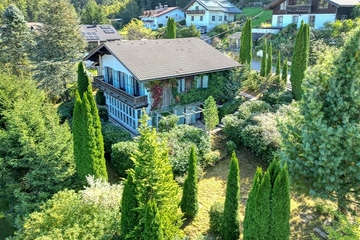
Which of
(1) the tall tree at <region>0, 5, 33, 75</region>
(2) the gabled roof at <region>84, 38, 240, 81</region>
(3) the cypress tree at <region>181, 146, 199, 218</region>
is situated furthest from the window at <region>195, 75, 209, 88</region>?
(1) the tall tree at <region>0, 5, 33, 75</region>

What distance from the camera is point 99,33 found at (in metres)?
53.1

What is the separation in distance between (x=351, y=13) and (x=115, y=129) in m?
41.3

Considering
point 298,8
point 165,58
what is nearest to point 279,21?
point 298,8

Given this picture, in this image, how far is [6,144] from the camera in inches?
574

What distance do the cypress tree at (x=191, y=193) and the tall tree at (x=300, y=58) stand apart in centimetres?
1687

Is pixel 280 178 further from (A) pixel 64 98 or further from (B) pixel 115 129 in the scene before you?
(A) pixel 64 98

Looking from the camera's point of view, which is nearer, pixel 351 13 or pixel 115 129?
pixel 115 129

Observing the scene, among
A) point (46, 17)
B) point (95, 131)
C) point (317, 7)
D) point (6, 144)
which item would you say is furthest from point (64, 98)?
point (317, 7)

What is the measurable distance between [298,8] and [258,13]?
28.7 m

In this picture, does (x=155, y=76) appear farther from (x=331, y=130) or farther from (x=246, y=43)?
(x=246, y=43)

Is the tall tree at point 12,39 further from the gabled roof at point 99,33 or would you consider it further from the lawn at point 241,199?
the lawn at point 241,199

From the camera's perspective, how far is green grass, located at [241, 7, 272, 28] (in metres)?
64.7

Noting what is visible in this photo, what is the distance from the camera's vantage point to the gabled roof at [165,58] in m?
20.4

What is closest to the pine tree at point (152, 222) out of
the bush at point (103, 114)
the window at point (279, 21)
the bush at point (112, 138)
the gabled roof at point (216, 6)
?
the bush at point (112, 138)
